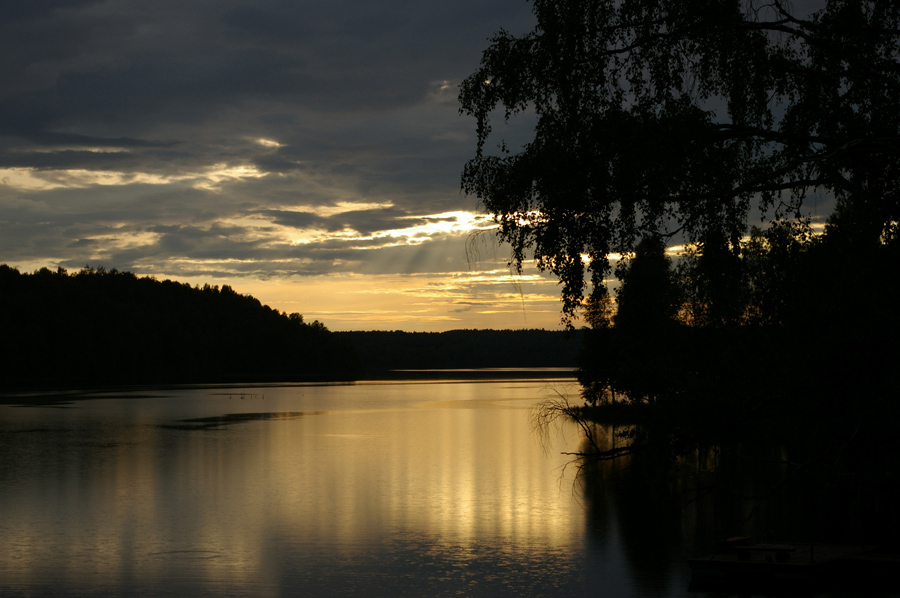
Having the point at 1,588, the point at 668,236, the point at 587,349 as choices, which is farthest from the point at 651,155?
the point at 587,349

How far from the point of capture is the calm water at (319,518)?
20.2 metres

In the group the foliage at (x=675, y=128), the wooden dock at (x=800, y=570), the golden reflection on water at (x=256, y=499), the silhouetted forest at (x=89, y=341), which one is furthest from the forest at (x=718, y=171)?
the silhouetted forest at (x=89, y=341)

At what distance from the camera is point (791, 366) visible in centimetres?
1211

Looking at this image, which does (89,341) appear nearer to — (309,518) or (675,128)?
(309,518)

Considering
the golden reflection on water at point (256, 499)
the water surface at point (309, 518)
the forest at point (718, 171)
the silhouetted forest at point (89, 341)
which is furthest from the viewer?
the silhouetted forest at point (89, 341)

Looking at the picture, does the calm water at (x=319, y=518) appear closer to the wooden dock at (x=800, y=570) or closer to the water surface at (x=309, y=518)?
the water surface at (x=309, y=518)

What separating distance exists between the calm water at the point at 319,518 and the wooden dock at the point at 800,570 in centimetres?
131

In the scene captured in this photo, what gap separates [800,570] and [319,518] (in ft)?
51.1

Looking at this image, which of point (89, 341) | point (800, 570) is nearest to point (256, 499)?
point (800, 570)

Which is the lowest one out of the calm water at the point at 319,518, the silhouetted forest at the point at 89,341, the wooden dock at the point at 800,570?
the calm water at the point at 319,518

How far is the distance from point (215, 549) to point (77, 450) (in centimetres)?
2522

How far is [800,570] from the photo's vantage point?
1758 centimetres

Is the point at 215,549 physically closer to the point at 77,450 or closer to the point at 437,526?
the point at 437,526

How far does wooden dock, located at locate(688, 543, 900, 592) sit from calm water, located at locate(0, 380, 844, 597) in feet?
4.29
